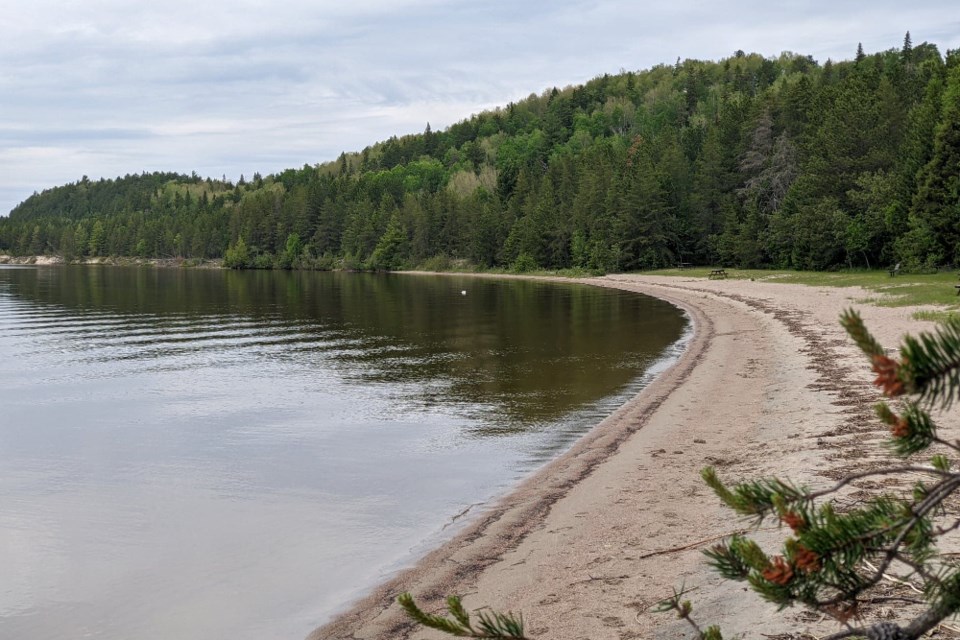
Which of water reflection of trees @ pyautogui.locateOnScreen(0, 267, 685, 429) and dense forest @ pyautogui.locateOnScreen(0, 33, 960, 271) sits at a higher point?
dense forest @ pyautogui.locateOnScreen(0, 33, 960, 271)

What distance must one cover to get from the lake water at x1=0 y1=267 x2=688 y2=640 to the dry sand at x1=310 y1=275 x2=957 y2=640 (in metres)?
1.05

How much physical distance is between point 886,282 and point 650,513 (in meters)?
46.4

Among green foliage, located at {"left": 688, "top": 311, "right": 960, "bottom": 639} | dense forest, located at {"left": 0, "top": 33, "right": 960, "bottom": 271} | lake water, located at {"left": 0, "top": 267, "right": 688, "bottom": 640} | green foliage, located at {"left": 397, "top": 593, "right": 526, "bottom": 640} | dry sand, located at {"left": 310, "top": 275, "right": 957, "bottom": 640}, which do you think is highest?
dense forest, located at {"left": 0, "top": 33, "right": 960, "bottom": 271}

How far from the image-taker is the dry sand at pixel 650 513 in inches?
289

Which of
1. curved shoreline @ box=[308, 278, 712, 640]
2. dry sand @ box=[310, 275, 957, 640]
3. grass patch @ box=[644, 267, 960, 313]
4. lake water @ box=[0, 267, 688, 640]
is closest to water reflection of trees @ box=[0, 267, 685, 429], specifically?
lake water @ box=[0, 267, 688, 640]

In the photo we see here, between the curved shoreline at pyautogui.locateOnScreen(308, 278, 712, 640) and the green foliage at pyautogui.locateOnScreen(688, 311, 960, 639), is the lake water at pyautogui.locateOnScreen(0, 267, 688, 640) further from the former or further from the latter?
the green foliage at pyautogui.locateOnScreen(688, 311, 960, 639)

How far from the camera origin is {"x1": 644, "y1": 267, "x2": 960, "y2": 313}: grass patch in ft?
114

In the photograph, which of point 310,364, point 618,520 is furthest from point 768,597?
point 310,364

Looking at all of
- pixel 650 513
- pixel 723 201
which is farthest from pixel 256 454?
pixel 723 201

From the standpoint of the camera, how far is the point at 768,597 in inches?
101

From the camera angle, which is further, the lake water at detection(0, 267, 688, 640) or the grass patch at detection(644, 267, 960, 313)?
the grass patch at detection(644, 267, 960, 313)

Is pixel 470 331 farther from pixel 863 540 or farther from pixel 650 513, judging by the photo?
pixel 863 540

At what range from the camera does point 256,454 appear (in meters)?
16.8

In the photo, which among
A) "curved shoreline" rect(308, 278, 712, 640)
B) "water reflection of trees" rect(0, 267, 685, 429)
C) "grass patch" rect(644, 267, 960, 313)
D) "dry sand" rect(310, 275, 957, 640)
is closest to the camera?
"dry sand" rect(310, 275, 957, 640)
